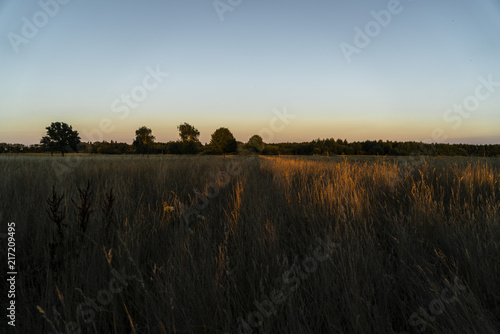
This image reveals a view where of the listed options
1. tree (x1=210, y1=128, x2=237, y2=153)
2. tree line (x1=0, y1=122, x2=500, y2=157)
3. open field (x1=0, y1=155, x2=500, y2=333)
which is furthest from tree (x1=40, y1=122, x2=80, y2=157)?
open field (x1=0, y1=155, x2=500, y2=333)

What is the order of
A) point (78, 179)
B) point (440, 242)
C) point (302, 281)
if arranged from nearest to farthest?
point (302, 281) → point (440, 242) → point (78, 179)

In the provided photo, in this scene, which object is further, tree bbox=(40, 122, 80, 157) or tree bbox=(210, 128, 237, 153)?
tree bbox=(210, 128, 237, 153)

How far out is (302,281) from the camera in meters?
1.31

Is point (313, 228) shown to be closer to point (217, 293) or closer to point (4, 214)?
point (217, 293)

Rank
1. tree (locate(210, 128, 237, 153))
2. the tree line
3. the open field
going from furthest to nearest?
tree (locate(210, 128, 237, 153)) → the tree line → the open field

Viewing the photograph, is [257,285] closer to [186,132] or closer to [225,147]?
[225,147]

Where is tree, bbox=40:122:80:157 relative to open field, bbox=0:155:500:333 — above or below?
above

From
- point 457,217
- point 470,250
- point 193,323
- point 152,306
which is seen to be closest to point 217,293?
point 193,323

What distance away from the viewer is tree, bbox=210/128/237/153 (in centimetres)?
5878

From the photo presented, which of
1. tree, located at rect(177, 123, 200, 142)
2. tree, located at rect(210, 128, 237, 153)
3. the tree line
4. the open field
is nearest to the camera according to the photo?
the open field

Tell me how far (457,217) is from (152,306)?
2746 millimetres

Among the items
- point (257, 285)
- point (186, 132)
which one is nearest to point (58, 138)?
point (186, 132)

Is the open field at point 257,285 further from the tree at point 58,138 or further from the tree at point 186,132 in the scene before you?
the tree at point 186,132

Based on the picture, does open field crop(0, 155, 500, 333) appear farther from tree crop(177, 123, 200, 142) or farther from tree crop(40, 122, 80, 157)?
tree crop(177, 123, 200, 142)
